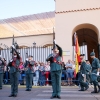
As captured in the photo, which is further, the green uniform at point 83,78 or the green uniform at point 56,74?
the green uniform at point 83,78

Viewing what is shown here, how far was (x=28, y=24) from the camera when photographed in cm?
2227

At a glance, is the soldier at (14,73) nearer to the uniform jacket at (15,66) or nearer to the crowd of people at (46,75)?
the uniform jacket at (15,66)

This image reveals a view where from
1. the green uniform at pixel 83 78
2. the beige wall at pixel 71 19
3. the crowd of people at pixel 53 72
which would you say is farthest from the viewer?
the beige wall at pixel 71 19

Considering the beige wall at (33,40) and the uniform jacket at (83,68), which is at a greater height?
the beige wall at (33,40)

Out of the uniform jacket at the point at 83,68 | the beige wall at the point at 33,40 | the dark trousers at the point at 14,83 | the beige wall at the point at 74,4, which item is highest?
the beige wall at the point at 74,4

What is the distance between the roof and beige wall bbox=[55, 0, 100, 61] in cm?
436

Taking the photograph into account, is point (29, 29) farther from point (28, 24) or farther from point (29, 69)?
point (29, 69)

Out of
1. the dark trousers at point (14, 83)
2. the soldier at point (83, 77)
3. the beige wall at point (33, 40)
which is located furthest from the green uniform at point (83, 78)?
the beige wall at point (33, 40)

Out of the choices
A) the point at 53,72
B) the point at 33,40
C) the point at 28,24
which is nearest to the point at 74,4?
the point at 33,40

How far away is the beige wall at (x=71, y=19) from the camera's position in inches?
600

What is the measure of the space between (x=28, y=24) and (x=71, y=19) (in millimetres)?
7935

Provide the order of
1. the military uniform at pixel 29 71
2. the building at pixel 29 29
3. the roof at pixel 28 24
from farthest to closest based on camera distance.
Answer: the roof at pixel 28 24 → the building at pixel 29 29 → the military uniform at pixel 29 71

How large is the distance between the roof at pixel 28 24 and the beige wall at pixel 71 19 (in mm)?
4361

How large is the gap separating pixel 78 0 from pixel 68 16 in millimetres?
1535
